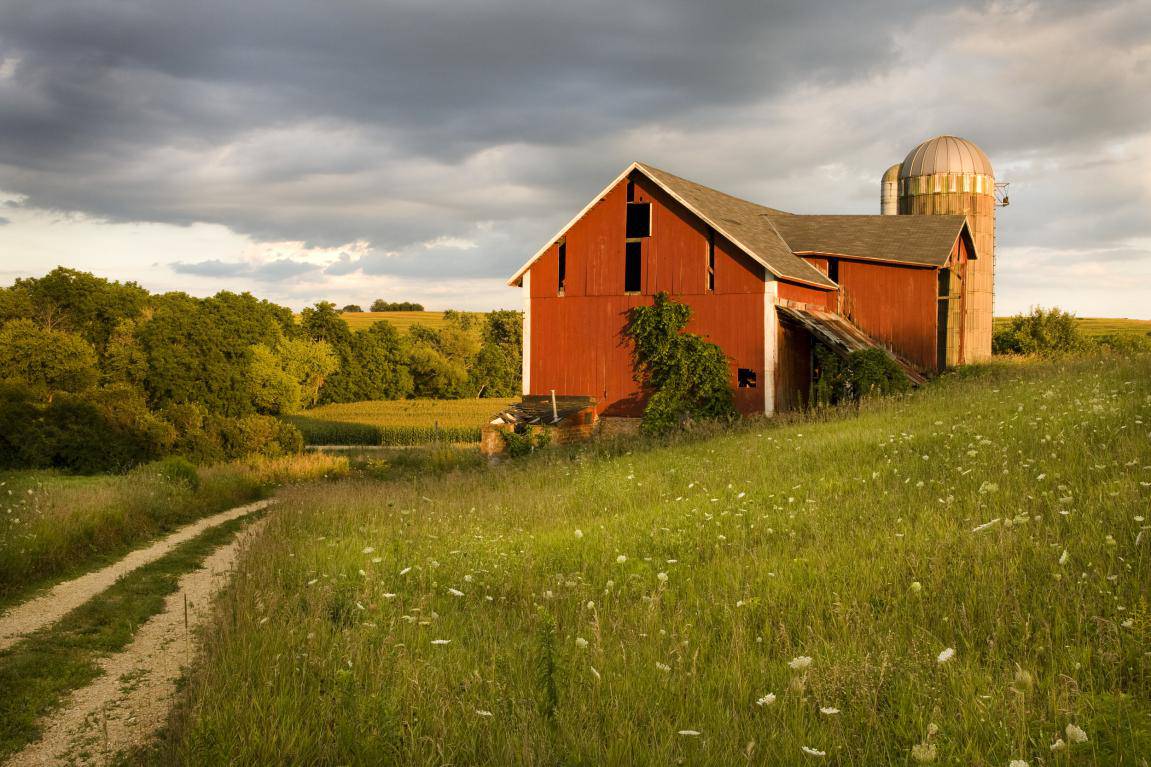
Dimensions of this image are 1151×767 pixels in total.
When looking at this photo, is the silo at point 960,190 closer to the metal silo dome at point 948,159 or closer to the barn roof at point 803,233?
the metal silo dome at point 948,159

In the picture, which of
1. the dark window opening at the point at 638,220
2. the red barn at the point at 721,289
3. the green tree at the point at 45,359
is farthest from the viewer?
the green tree at the point at 45,359

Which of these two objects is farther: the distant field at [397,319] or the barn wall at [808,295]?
the distant field at [397,319]

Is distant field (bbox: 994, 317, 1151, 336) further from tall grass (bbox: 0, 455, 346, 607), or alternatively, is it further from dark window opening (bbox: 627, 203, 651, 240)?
tall grass (bbox: 0, 455, 346, 607)

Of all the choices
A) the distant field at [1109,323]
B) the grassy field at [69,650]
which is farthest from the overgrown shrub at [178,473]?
the distant field at [1109,323]

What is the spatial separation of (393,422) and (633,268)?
1502 inches

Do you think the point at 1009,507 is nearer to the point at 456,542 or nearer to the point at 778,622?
the point at 778,622

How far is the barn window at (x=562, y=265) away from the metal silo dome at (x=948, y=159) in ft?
69.3

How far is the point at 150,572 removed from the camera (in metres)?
14.0

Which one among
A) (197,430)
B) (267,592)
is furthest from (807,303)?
(197,430)

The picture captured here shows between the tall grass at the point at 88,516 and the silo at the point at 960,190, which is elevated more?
the silo at the point at 960,190

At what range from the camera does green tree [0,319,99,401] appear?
46000 mm

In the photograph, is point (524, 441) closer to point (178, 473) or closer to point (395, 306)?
point (178, 473)

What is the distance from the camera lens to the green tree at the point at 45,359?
151ft

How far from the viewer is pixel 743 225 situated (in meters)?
→ 30.9
